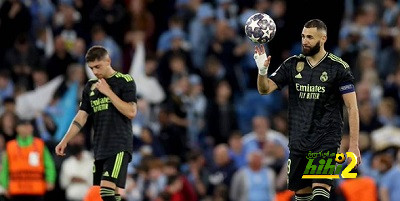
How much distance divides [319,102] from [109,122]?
9.36ft

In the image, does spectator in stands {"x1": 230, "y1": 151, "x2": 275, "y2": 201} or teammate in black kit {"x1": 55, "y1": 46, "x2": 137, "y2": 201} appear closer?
teammate in black kit {"x1": 55, "y1": 46, "x2": 137, "y2": 201}

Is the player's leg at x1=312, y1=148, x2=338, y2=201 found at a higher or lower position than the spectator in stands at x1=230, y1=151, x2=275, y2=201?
higher

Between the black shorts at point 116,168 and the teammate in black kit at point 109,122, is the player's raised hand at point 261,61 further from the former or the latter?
the black shorts at point 116,168

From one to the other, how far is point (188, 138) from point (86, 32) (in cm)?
361

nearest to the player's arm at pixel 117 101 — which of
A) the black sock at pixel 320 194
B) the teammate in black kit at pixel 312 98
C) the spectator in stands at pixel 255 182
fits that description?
the teammate in black kit at pixel 312 98

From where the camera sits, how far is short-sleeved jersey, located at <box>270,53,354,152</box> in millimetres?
14484

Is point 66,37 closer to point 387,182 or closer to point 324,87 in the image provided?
point 387,182

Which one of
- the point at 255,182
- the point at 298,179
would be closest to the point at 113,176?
the point at 298,179

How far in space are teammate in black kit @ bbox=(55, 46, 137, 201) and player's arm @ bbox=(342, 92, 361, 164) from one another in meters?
2.88

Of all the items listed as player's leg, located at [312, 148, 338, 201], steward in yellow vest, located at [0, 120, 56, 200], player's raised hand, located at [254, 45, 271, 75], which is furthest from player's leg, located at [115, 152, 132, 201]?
steward in yellow vest, located at [0, 120, 56, 200]

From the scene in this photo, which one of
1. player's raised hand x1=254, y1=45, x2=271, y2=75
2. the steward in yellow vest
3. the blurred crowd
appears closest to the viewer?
player's raised hand x1=254, y1=45, x2=271, y2=75

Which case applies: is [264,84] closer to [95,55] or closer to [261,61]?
[261,61]

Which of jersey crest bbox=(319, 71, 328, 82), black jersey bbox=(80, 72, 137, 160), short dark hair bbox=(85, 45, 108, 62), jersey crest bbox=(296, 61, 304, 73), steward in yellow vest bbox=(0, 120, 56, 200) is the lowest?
steward in yellow vest bbox=(0, 120, 56, 200)

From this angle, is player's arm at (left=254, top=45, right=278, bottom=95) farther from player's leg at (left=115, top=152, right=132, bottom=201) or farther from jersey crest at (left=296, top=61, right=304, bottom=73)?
player's leg at (left=115, top=152, right=132, bottom=201)
